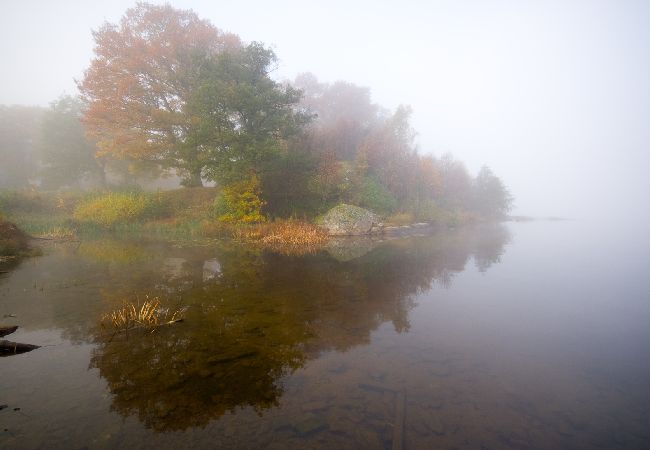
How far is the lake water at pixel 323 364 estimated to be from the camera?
349 cm

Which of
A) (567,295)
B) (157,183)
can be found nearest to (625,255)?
(567,295)

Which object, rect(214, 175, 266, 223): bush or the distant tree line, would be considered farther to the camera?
rect(214, 175, 266, 223): bush

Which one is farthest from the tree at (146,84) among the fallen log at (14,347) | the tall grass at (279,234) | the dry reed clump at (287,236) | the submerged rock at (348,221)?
the fallen log at (14,347)

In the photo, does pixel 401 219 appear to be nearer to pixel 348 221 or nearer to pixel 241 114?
pixel 348 221

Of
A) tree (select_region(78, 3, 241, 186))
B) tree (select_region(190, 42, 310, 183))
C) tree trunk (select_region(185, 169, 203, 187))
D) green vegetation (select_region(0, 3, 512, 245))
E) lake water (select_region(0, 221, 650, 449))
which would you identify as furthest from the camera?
tree trunk (select_region(185, 169, 203, 187))

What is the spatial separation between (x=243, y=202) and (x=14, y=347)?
16123 mm

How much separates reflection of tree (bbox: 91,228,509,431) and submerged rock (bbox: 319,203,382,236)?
29.4 feet

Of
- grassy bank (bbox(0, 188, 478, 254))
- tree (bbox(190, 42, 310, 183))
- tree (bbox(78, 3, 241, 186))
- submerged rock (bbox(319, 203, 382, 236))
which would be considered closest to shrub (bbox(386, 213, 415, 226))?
grassy bank (bbox(0, 188, 478, 254))

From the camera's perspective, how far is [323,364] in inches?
195

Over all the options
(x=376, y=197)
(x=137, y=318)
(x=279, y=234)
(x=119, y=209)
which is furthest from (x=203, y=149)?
(x=137, y=318)

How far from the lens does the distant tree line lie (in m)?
20.0

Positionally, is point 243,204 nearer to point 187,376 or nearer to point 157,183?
point 187,376

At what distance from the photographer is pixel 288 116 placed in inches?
826

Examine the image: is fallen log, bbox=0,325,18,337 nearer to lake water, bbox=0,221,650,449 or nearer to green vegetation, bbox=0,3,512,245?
lake water, bbox=0,221,650,449
